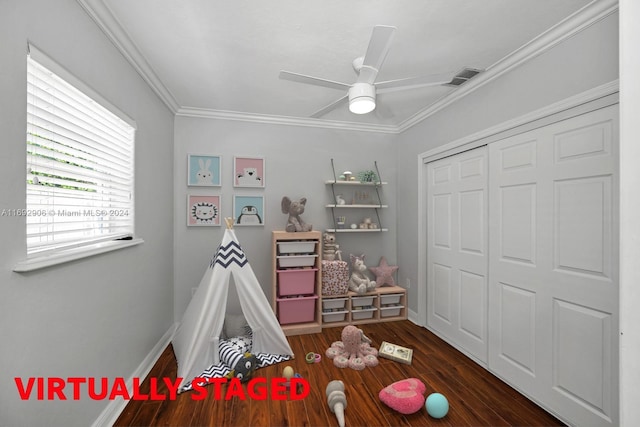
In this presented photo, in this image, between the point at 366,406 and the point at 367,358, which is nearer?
the point at 366,406

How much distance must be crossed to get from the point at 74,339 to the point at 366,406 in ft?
5.70

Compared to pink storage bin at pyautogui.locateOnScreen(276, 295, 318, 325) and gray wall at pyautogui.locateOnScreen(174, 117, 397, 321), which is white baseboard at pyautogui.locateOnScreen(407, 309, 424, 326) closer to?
gray wall at pyautogui.locateOnScreen(174, 117, 397, 321)

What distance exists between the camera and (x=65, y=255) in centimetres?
129

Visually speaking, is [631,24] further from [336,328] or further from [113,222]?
[336,328]

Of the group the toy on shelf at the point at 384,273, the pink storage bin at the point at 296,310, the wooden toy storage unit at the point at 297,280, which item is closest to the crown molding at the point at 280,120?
the wooden toy storage unit at the point at 297,280

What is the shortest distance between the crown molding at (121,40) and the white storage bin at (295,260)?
193 centimetres

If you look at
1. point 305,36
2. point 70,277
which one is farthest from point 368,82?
point 70,277

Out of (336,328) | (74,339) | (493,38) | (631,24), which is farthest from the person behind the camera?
(336,328)

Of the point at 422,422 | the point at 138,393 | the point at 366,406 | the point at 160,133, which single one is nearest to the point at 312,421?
the point at 366,406

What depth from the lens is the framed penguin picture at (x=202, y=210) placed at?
304 centimetres

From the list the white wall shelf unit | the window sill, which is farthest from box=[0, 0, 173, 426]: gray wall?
the white wall shelf unit

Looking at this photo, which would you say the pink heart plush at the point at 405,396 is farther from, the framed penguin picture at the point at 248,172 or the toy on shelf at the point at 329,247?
the framed penguin picture at the point at 248,172

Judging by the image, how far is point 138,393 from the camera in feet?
6.35

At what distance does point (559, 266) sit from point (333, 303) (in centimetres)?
205
